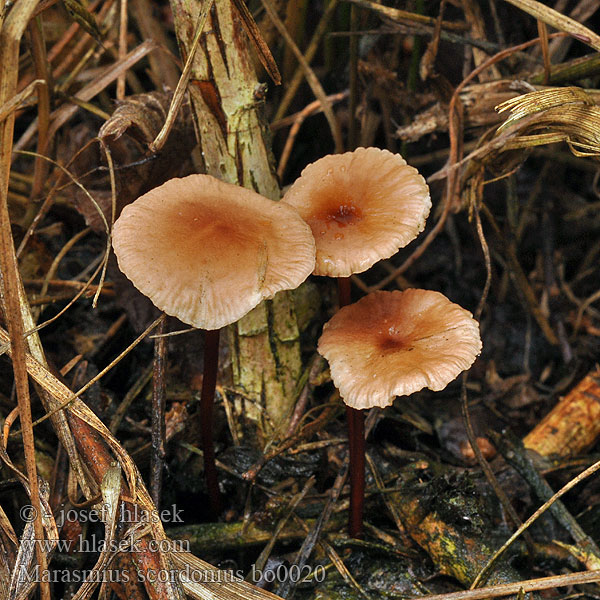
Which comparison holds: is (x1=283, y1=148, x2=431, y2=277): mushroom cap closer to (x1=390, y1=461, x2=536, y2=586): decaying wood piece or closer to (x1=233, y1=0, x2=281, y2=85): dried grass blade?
(x1=233, y1=0, x2=281, y2=85): dried grass blade

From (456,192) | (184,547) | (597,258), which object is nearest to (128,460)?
(184,547)

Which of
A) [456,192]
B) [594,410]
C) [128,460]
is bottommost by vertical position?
[594,410]

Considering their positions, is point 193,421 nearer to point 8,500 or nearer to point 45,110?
point 8,500

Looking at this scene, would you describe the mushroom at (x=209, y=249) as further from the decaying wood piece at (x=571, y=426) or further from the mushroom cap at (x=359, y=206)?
the decaying wood piece at (x=571, y=426)

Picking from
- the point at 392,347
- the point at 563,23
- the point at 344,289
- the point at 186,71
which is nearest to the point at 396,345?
the point at 392,347

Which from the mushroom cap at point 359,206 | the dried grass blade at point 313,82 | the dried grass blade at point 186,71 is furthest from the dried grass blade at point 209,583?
the dried grass blade at point 313,82

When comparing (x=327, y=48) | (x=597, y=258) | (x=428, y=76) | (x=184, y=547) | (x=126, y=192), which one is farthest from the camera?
(x=597, y=258)
